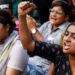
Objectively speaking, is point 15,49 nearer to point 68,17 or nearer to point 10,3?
point 68,17

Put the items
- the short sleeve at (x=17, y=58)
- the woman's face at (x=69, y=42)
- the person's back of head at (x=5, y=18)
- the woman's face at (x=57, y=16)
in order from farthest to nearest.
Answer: the woman's face at (x=57, y=16) → the person's back of head at (x=5, y=18) → the short sleeve at (x=17, y=58) → the woman's face at (x=69, y=42)

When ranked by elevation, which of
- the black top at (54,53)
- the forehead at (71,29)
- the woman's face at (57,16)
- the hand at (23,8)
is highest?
the hand at (23,8)

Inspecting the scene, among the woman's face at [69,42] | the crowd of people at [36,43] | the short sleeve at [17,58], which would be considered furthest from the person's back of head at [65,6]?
the woman's face at [69,42]

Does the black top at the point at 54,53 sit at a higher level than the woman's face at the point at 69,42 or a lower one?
lower

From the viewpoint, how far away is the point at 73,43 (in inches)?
106

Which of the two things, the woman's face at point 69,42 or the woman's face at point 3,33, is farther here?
the woman's face at point 3,33

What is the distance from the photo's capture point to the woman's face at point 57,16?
3.71 metres

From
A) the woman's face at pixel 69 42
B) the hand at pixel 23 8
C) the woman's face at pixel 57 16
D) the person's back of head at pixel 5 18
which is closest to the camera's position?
the woman's face at pixel 69 42

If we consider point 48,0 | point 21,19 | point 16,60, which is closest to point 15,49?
point 16,60

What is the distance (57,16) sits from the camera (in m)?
3.72

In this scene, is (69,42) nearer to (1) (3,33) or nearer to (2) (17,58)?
(2) (17,58)

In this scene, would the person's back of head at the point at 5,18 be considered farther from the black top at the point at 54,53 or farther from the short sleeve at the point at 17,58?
the black top at the point at 54,53

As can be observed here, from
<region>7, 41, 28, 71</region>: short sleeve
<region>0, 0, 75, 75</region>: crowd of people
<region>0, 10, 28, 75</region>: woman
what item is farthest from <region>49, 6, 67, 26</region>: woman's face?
<region>7, 41, 28, 71</region>: short sleeve

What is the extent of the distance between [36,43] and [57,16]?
90 centimetres
